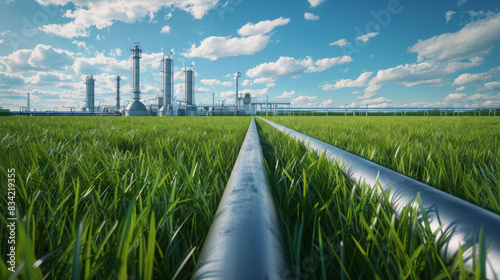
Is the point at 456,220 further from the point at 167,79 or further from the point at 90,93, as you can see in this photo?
the point at 90,93

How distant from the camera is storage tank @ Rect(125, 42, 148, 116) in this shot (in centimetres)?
2837

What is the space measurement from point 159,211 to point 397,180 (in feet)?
2.35

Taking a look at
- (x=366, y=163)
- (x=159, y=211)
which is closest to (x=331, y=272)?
(x=159, y=211)

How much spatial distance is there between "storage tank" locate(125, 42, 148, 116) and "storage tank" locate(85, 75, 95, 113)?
16.5m

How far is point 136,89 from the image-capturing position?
2944 cm

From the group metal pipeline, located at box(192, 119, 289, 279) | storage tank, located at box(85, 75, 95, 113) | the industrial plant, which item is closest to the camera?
metal pipeline, located at box(192, 119, 289, 279)

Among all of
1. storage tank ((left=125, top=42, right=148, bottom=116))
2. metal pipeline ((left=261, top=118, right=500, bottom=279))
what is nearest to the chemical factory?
storage tank ((left=125, top=42, right=148, bottom=116))

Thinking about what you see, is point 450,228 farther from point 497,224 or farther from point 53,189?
point 53,189

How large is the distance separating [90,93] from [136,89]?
17.5 metres

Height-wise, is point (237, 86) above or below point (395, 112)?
above

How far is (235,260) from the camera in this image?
0.30 metres

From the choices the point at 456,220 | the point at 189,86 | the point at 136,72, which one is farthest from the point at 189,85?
the point at 456,220

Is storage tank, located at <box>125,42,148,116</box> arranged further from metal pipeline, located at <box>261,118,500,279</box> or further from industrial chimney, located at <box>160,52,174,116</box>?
metal pipeline, located at <box>261,118,500,279</box>

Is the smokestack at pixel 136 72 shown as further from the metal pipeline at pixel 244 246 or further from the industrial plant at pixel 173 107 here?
the metal pipeline at pixel 244 246
